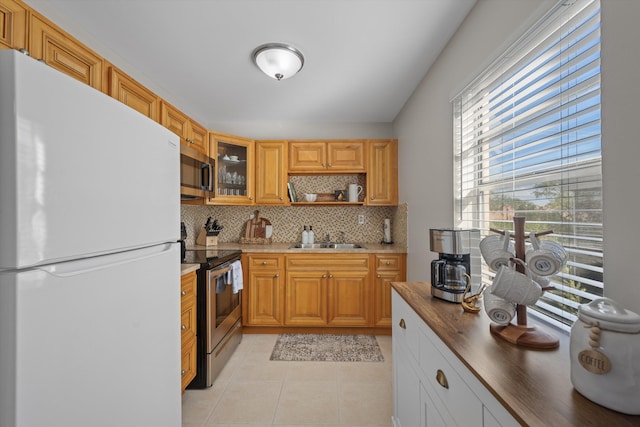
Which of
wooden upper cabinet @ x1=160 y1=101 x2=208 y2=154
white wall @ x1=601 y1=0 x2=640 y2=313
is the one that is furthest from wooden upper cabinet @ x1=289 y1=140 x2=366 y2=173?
white wall @ x1=601 y1=0 x2=640 y2=313

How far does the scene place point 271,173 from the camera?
321 centimetres

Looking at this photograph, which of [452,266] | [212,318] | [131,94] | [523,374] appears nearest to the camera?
[523,374]

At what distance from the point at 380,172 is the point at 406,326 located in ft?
7.15

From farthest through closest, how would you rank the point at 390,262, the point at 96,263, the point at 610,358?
the point at 390,262 < the point at 96,263 < the point at 610,358

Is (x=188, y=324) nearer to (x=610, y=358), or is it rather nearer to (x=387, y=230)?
(x=610, y=358)

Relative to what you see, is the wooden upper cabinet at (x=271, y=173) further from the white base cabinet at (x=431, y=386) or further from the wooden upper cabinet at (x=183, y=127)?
the white base cabinet at (x=431, y=386)

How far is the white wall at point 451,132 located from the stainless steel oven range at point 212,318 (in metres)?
1.75

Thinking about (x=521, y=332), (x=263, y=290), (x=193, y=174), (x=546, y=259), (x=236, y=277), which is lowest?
(x=263, y=290)

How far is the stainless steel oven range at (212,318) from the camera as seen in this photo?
2004 mm

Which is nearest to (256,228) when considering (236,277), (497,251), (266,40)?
(236,277)

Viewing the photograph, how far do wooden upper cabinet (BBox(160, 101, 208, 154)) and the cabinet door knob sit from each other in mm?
2308

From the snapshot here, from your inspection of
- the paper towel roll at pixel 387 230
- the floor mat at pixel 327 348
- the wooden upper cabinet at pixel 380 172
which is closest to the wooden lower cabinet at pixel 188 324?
the floor mat at pixel 327 348

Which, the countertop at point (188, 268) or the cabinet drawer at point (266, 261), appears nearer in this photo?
the countertop at point (188, 268)

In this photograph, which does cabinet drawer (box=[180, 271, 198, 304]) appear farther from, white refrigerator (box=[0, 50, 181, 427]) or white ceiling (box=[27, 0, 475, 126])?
white ceiling (box=[27, 0, 475, 126])
